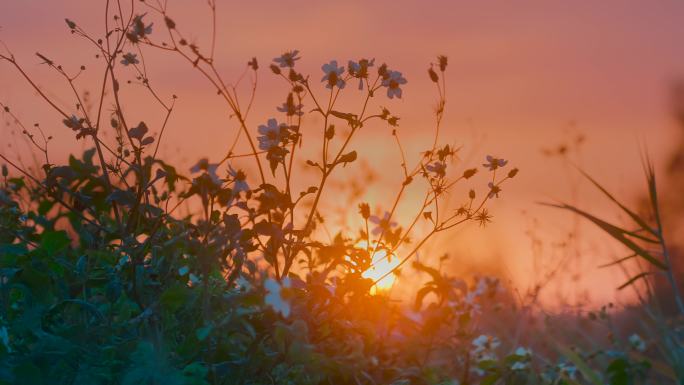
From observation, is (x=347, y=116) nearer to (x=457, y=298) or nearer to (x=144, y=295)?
(x=144, y=295)

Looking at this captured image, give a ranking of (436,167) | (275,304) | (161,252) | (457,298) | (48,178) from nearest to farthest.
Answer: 1. (275,304)
2. (161,252)
3. (48,178)
4. (436,167)
5. (457,298)

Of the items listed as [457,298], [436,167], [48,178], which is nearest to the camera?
[48,178]

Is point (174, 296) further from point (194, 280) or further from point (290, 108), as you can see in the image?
point (290, 108)

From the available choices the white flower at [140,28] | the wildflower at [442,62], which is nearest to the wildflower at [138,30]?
the white flower at [140,28]

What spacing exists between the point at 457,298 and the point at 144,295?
1.68 metres

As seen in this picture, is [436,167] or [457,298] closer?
[436,167]

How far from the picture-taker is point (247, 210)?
2.31 meters

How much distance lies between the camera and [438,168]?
265cm

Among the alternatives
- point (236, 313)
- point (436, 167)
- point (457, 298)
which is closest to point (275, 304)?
point (236, 313)

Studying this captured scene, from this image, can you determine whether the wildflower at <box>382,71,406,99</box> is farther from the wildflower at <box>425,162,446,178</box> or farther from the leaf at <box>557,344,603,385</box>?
the leaf at <box>557,344,603,385</box>

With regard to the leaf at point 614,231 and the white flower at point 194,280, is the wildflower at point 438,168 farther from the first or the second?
the white flower at point 194,280

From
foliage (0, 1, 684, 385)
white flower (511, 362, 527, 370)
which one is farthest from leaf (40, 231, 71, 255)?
white flower (511, 362, 527, 370)

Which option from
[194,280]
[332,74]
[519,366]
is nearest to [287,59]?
[332,74]

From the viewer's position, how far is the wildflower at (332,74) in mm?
2504
